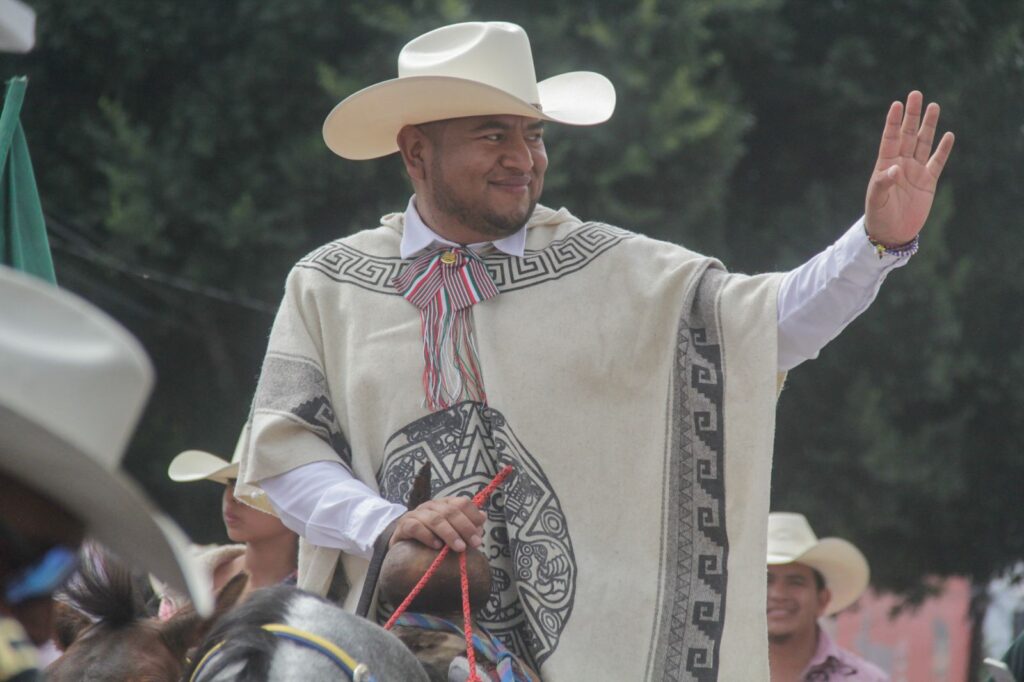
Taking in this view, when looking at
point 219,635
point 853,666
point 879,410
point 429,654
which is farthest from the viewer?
point 879,410

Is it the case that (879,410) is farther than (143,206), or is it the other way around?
(879,410)

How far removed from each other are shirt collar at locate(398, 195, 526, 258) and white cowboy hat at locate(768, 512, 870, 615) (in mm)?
3645

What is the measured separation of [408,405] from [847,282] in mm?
1171

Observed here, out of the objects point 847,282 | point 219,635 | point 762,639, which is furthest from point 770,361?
point 219,635

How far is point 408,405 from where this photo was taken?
4363 millimetres

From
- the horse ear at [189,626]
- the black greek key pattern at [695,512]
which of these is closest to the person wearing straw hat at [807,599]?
the black greek key pattern at [695,512]

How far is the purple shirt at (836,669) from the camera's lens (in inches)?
289

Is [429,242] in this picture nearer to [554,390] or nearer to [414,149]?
[414,149]

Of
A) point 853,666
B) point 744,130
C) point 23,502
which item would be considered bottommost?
point 853,666

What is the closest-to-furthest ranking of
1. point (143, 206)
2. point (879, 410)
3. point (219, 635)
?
point (219, 635)
point (143, 206)
point (879, 410)

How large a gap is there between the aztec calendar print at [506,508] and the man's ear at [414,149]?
0.76 metres

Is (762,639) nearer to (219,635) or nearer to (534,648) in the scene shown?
(534,648)

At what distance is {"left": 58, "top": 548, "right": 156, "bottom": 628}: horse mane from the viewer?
4188 millimetres

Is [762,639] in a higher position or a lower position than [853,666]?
higher
